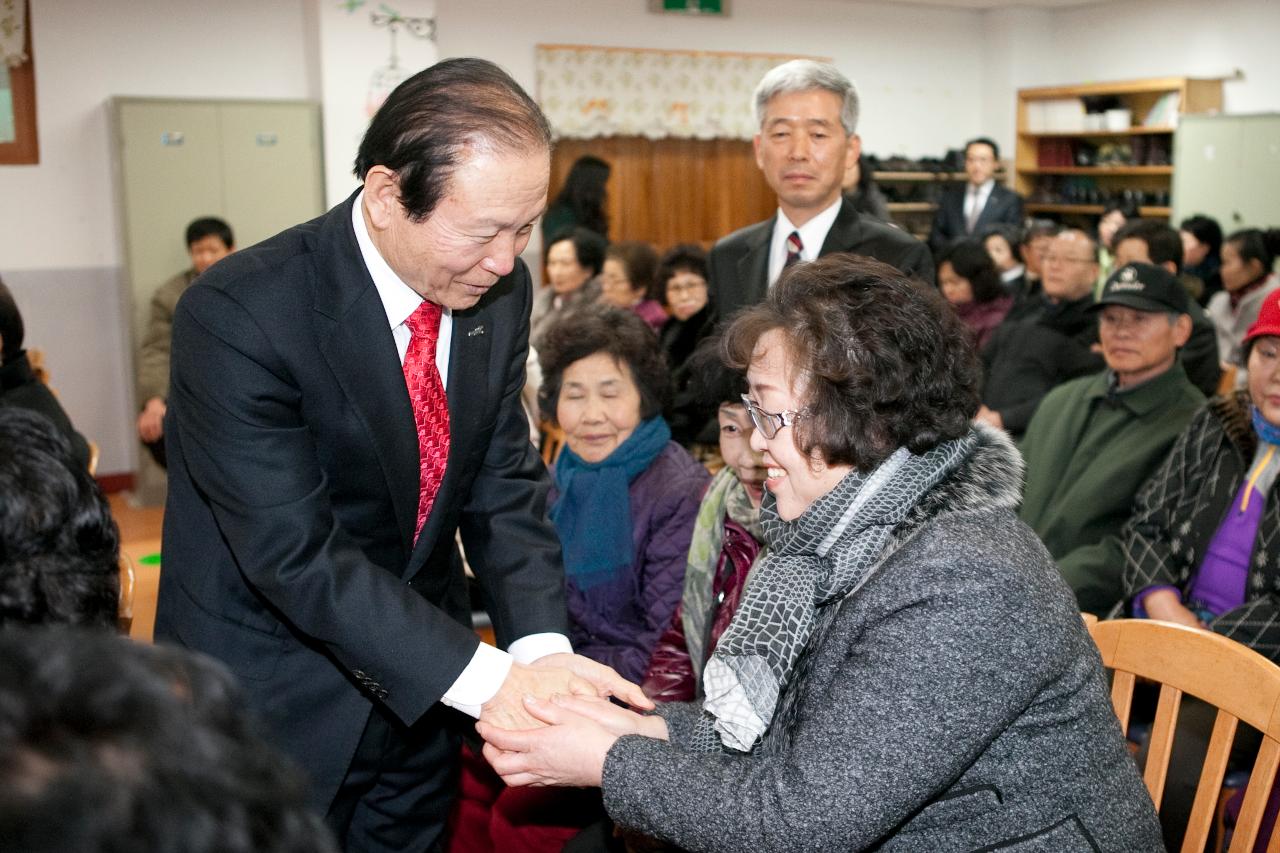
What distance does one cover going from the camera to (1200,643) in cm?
167

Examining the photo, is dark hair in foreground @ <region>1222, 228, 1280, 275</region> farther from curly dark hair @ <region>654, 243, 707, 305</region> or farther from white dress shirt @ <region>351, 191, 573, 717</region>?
white dress shirt @ <region>351, 191, 573, 717</region>

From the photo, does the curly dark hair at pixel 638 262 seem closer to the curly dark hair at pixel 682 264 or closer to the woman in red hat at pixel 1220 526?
the curly dark hair at pixel 682 264

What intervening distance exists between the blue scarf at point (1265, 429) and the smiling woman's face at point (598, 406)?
133 cm

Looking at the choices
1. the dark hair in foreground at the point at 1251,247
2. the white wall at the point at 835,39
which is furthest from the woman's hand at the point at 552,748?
the white wall at the point at 835,39

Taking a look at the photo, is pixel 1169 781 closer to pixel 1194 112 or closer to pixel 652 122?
pixel 652 122

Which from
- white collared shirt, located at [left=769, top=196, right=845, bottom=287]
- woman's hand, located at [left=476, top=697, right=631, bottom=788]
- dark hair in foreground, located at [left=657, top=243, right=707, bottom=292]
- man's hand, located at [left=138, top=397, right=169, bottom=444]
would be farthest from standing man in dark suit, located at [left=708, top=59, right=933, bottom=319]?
man's hand, located at [left=138, top=397, right=169, bottom=444]

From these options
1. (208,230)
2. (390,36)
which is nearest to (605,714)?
(208,230)

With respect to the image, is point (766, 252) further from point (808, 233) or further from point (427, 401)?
point (427, 401)

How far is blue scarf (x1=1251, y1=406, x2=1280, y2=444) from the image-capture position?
2.51 metres

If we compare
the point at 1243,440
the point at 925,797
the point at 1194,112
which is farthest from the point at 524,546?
the point at 1194,112

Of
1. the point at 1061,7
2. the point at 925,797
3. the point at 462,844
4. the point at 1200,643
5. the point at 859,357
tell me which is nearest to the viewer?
the point at 925,797

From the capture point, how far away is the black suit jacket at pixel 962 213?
29.9ft

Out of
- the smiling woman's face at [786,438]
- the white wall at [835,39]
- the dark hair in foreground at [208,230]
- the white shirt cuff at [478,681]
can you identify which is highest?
the white wall at [835,39]

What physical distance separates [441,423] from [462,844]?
113cm
